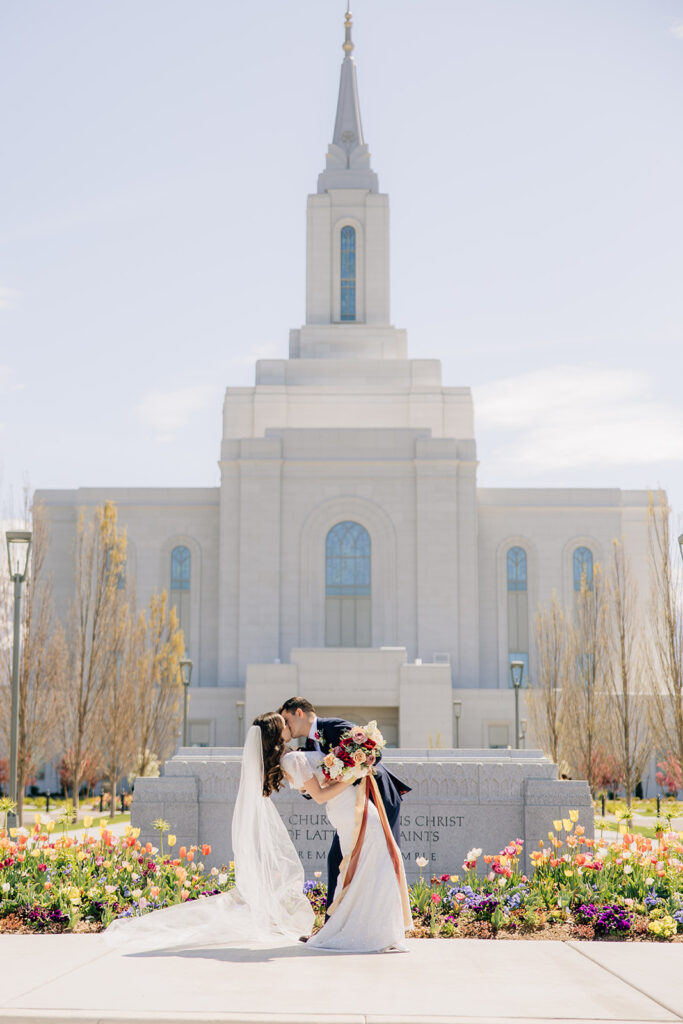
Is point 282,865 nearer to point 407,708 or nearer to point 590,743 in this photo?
point 590,743

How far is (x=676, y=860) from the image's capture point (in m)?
9.40

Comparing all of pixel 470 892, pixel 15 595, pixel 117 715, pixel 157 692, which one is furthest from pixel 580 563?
pixel 470 892

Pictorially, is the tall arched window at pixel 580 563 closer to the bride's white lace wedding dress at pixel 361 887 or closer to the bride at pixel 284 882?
the bride at pixel 284 882

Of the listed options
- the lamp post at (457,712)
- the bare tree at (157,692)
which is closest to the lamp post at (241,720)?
the bare tree at (157,692)

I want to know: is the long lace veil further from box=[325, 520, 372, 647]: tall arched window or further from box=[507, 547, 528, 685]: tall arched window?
box=[507, 547, 528, 685]: tall arched window

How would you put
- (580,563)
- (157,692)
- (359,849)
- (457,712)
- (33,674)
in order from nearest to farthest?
(359,849)
(33,674)
(157,692)
(457,712)
(580,563)

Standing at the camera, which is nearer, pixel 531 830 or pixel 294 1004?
pixel 294 1004

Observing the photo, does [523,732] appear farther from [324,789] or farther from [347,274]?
[324,789]

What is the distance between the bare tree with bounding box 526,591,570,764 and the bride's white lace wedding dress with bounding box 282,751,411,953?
20.3m

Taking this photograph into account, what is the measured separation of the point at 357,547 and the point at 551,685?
819 centimetres

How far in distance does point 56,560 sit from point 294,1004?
3407 centimetres

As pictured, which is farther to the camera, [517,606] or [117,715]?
[517,606]

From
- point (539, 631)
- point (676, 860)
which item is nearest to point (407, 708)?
point (539, 631)

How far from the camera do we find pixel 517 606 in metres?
37.9
